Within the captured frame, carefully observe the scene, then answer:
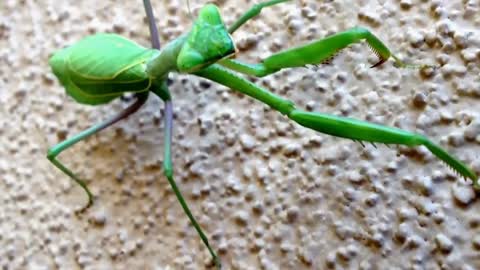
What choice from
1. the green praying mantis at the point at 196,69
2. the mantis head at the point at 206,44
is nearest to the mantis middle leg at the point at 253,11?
the green praying mantis at the point at 196,69

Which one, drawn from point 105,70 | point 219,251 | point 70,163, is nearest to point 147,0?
point 105,70

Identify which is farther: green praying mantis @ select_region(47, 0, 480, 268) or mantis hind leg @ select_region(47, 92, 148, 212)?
mantis hind leg @ select_region(47, 92, 148, 212)

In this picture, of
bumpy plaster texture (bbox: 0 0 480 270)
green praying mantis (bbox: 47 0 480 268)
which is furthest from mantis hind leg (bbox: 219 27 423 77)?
bumpy plaster texture (bbox: 0 0 480 270)

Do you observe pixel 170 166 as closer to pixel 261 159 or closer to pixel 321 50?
pixel 261 159

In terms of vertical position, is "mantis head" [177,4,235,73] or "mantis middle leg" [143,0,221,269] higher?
"mantis head" [177,4,235,73]

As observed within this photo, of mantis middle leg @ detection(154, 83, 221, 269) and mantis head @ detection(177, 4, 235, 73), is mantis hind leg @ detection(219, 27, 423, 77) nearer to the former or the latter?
mantis head @ detection(177, 4, 235, 73)

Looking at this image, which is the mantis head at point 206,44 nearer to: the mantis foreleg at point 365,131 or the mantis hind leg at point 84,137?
the mantis foreleg at point 365,131

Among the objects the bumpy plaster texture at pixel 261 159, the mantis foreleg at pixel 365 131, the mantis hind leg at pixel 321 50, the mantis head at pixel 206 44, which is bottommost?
the bumpy plaster texture at pixel 261 159

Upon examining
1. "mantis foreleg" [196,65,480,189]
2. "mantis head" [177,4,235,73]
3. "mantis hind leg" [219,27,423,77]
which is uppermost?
"mantis head" [177,4,235,73]
